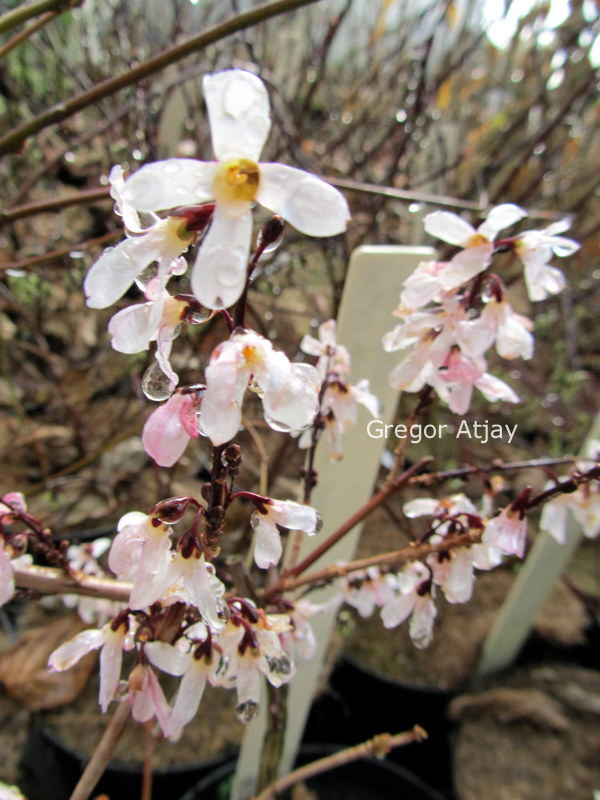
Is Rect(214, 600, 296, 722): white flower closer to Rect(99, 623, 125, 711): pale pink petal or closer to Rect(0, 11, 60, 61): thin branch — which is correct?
Rect(99, 623, 125, 711): pale pink petal

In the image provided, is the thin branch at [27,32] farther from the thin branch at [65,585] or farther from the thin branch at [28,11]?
the thin branch at [65,585]

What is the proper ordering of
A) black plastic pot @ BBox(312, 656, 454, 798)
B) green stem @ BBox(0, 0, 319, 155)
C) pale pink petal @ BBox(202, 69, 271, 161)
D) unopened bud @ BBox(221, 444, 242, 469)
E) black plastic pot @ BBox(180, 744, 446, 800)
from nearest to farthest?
pale pink petal @ BBox(202, 69, 271, 161)
unopened bud @ BBox(221, 444, 242, 469)
green stem @ BBox(0, 0, 319, 155)
black plastic pot @ BBox(180, 744, 446, 800)
black plastic pot @ BBox(312, 656, 454, 798)

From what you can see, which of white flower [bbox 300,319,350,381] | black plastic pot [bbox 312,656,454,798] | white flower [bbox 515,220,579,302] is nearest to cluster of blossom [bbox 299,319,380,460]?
white flower [bbox 300,319,350,381]

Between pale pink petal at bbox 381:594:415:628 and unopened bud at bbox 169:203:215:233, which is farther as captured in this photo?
pale pink petal at bbox 381:594:415:628

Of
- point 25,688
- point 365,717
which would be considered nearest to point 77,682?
point 25,688

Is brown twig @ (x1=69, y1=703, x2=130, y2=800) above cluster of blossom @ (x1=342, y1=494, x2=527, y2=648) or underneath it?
underneath

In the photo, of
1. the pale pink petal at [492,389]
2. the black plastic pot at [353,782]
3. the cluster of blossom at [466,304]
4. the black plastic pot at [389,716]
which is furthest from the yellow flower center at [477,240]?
the black plastic pot at [389,716]

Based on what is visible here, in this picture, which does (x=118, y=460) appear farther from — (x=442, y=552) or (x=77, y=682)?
(x=442, y=552)
